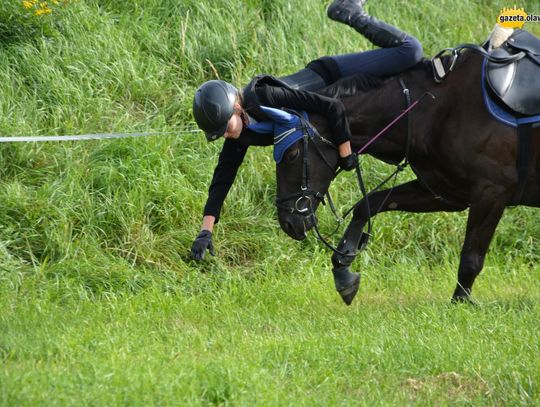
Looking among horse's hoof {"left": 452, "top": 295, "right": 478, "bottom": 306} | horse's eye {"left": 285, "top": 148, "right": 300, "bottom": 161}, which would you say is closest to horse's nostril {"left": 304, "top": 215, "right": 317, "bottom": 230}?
horse's eye {"left": 285, "top": 148, "right": 300, "bottom": 161}

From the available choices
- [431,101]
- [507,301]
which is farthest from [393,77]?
[507,301]

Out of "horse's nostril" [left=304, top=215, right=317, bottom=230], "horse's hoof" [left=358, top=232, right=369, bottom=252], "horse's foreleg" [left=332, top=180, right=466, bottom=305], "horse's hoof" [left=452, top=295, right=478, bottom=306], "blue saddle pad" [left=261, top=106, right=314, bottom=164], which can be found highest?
"blue saddle pad" [left=261, top=106, right=314, bottom=164]

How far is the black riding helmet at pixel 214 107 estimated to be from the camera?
258 inches

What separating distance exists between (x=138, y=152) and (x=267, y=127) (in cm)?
233

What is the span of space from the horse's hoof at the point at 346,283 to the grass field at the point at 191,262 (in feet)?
0.48

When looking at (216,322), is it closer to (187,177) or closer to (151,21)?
(187,177)

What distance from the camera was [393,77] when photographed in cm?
726

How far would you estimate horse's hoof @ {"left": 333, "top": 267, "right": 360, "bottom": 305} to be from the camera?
738 centimetres

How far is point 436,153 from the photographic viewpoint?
7.15 m

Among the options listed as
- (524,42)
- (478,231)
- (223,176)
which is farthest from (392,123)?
(223,176)

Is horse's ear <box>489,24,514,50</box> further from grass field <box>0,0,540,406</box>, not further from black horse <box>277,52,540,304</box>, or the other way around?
grass field <box>0,0,540,406</box>

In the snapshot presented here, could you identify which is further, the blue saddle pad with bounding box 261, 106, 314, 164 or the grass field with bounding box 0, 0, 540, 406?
the blue saddle pad with bounding box 261, 106, 314, 164

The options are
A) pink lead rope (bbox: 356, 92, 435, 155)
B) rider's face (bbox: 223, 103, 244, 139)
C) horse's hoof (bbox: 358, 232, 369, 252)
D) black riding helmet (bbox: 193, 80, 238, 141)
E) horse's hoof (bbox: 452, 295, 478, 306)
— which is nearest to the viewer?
black riding helmet (bbox: 193, 80, 238, 141)

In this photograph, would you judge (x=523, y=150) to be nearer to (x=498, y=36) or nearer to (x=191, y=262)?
(x=498, y=36)
